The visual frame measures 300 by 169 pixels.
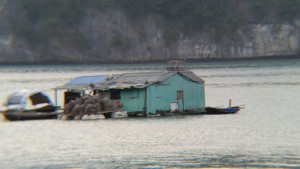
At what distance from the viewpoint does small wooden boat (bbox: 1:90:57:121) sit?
56.2 meters

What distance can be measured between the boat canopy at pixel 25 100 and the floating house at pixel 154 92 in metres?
4.27

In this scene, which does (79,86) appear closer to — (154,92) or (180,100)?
(154,92)

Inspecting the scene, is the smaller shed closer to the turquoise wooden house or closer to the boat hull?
the turquoise wooden house

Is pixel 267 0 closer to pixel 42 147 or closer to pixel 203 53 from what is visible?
pixel 203 53

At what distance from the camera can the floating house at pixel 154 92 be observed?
177 ft

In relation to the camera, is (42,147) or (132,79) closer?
(42,147)

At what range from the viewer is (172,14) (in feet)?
537

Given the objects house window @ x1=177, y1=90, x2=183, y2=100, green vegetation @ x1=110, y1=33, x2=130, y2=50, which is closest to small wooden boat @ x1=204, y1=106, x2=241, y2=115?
house window @ x1=177, y1=90, x2=183, y2=100

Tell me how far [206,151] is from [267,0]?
13025 cm

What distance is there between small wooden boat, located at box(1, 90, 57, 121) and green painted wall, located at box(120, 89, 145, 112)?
5.00 m

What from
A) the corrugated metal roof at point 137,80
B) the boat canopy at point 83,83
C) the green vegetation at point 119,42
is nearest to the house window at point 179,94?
the corrugated metal roof at point 137,80

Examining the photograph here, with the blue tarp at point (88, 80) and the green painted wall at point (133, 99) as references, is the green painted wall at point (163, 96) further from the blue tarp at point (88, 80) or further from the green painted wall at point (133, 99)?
the blue tarp at point (88, 80)

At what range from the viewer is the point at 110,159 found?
38031 mm

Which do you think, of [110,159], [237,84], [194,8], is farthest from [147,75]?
[194,8]
